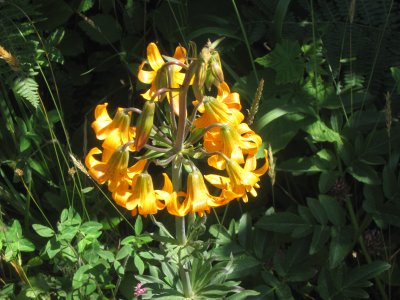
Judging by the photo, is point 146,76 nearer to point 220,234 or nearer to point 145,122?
point 145,122

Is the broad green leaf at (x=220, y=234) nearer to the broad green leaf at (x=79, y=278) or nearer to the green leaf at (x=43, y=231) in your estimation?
the broad green leaf at (x=79, y=278)

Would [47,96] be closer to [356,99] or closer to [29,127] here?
[29,127]

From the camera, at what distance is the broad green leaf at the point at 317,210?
7.30 ft

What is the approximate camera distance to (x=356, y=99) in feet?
7.69

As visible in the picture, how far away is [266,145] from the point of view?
2.30 meters

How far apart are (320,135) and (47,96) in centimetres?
130

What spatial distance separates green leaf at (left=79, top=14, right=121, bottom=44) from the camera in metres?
2.63

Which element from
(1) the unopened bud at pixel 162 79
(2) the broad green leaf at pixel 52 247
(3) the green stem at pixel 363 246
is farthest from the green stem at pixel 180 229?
(3) the green stem at pixel 363 246

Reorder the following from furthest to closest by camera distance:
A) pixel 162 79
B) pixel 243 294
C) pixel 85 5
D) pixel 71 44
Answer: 1. pixel 71 44
2. pixel 85 5
3. pixel 243 294
4. pixel 162 79

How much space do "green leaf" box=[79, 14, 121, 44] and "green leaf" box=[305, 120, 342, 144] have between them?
94 centimetres

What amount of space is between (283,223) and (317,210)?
0.45ft

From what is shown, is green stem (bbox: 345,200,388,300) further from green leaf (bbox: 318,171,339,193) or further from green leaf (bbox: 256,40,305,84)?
green leaf (bbox: 256,40,305,84)

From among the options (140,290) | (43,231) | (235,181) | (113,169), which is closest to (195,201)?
(235,181)

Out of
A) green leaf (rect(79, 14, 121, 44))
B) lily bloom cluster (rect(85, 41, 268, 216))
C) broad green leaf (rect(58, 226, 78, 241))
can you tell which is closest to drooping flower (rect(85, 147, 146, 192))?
lily bloom cluster (rect(85, 41, 268, 216))
